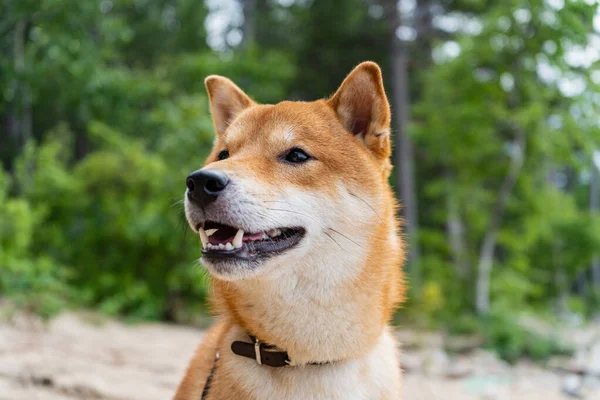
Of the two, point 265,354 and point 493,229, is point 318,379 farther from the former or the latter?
point 493,229

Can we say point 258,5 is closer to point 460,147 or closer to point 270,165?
point 460,147

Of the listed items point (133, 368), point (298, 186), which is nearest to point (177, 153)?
point (133, 368)

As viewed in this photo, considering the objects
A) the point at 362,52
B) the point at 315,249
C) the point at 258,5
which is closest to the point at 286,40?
the point at 258,5

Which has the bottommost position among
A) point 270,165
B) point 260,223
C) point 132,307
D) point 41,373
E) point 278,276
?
point 132,307

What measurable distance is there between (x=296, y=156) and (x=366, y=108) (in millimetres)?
437

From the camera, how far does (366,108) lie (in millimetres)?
2447

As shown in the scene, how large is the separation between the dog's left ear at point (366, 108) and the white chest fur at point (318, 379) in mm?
941

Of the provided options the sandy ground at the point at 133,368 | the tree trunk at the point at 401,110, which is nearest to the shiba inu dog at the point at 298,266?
the sandy ground at the point at 133,368

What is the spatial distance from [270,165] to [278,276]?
49 centimetres

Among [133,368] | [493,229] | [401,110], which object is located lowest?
[493,229]

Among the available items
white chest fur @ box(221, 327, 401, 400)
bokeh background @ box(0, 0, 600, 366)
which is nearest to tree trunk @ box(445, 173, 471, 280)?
bokeh background @ box(0, 0, 600, 366)

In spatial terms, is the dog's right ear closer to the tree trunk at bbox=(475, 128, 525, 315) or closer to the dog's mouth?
the dog's mouth

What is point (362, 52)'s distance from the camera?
47.3ft

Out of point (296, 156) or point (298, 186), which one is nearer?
point (298, 186)
